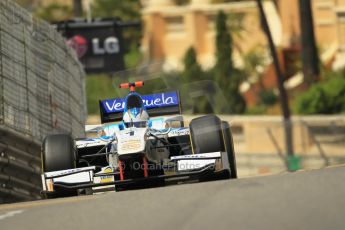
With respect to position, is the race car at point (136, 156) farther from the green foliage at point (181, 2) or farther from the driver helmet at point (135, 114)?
the green foliage at point (181, 2)

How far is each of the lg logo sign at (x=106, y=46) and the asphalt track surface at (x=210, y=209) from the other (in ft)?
92.4

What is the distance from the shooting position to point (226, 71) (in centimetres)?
4562

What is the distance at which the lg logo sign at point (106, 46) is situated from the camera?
42.7m

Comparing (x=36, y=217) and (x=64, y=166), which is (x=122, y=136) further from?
(x=36, y=217)

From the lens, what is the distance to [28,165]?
2045 cm

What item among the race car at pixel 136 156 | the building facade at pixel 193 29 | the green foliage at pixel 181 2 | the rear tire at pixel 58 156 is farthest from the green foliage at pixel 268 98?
the rear tire at pixel 58 156

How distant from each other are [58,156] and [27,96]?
3532 millimetres

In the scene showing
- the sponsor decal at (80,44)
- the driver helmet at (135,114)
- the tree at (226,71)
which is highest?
the sponsor decal at (80,44)

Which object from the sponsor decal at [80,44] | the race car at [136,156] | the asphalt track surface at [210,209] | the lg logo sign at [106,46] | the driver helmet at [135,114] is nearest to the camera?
the asphalt track surface at [210,209]

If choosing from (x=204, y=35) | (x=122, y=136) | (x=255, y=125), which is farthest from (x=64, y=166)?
(x=204, y=35)

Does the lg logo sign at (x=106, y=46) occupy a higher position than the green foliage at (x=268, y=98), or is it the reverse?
the lg logo sign at (x=106, y=46)

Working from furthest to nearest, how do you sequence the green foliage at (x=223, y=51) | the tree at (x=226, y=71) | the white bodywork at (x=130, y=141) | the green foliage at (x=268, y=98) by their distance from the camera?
the green foliage at (x=223, y=51)
the green foliage at (x=268, y=98)
the tree at (x=226, y=71)
the white bodywork at (x=130, y=141)

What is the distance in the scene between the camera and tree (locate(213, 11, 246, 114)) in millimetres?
43594

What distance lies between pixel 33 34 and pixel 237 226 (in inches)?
393
